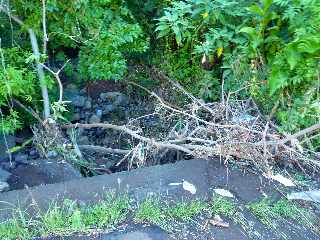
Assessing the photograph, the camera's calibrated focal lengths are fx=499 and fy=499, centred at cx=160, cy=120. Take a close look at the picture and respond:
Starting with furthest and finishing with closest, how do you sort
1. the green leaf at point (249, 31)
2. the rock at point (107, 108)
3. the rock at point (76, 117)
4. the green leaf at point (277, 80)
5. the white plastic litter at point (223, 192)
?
the rock at point (107, 108) → the rock at point (76, 117) → the green leaf at point (249, 31) → the green leaf at point (277, 80) → the white plastic litter at point (223, 192)

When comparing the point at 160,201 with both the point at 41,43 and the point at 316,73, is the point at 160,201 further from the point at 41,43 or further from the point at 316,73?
the point at 41,43

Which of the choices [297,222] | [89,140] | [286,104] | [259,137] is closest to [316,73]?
[286,104]

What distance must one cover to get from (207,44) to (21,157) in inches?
79.3

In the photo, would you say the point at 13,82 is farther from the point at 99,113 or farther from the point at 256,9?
the point at 256,9

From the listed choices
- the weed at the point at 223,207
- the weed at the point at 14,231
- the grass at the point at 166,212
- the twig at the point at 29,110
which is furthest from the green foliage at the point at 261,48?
the weed at the point at 14,231

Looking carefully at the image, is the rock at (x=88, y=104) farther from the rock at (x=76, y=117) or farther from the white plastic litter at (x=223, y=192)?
the white plastic litter at (x=223, y=192)

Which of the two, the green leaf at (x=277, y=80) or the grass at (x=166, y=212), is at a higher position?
the green leaf at (x=277, y=80)

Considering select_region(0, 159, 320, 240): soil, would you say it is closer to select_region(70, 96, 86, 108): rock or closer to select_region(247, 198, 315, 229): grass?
select_region(247, 198, 315, 229): grass

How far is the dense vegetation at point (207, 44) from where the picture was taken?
13.3 ft

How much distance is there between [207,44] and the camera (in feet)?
15.2

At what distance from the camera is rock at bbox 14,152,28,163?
4538mm

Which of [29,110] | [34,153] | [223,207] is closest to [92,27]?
[29,110]

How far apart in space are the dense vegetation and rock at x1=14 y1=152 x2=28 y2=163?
308 mm

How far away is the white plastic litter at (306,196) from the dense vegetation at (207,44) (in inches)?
25.0
